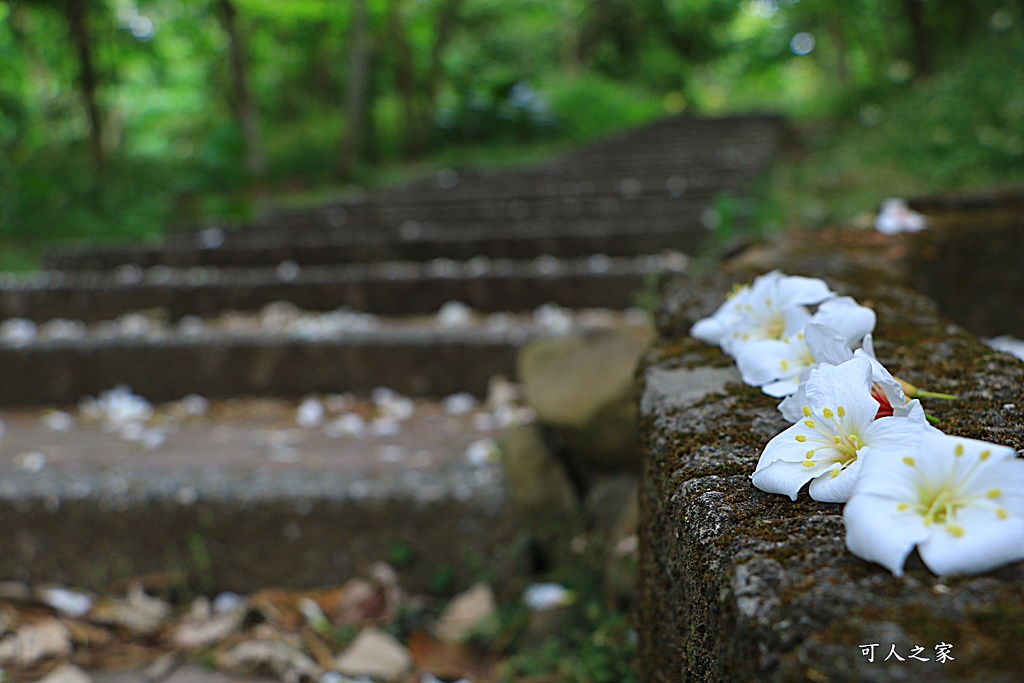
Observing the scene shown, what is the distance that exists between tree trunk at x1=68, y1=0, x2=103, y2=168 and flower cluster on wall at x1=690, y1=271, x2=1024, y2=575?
25.3 ft

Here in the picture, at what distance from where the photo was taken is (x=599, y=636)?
148cm

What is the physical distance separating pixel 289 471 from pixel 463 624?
0.61 m

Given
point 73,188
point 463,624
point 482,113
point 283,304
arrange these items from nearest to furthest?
point 463,624 < point 283,304 < point 73,188 < point 482,113

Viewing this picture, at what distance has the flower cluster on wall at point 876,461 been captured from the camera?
23.1 inches

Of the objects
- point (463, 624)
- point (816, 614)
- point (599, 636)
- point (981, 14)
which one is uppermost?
point (981, 14)

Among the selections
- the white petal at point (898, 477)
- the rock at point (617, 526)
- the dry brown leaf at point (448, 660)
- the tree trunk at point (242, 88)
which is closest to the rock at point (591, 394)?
the rock at point (617, 526)

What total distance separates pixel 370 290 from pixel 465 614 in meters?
1.91

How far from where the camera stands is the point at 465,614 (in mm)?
1715

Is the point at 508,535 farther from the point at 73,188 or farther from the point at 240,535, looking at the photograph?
the point at 73,188

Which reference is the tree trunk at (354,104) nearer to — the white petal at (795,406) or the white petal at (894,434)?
the white petal at (795,406)

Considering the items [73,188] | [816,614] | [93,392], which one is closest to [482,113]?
[73,188]

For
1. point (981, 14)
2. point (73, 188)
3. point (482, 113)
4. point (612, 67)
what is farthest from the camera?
point (612, 67)

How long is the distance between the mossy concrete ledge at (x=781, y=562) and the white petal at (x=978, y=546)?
0.04 feet

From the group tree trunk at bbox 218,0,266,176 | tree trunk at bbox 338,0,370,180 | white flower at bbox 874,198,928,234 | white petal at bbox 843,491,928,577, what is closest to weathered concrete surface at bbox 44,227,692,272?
white flower at bbox 874,198,928,234
